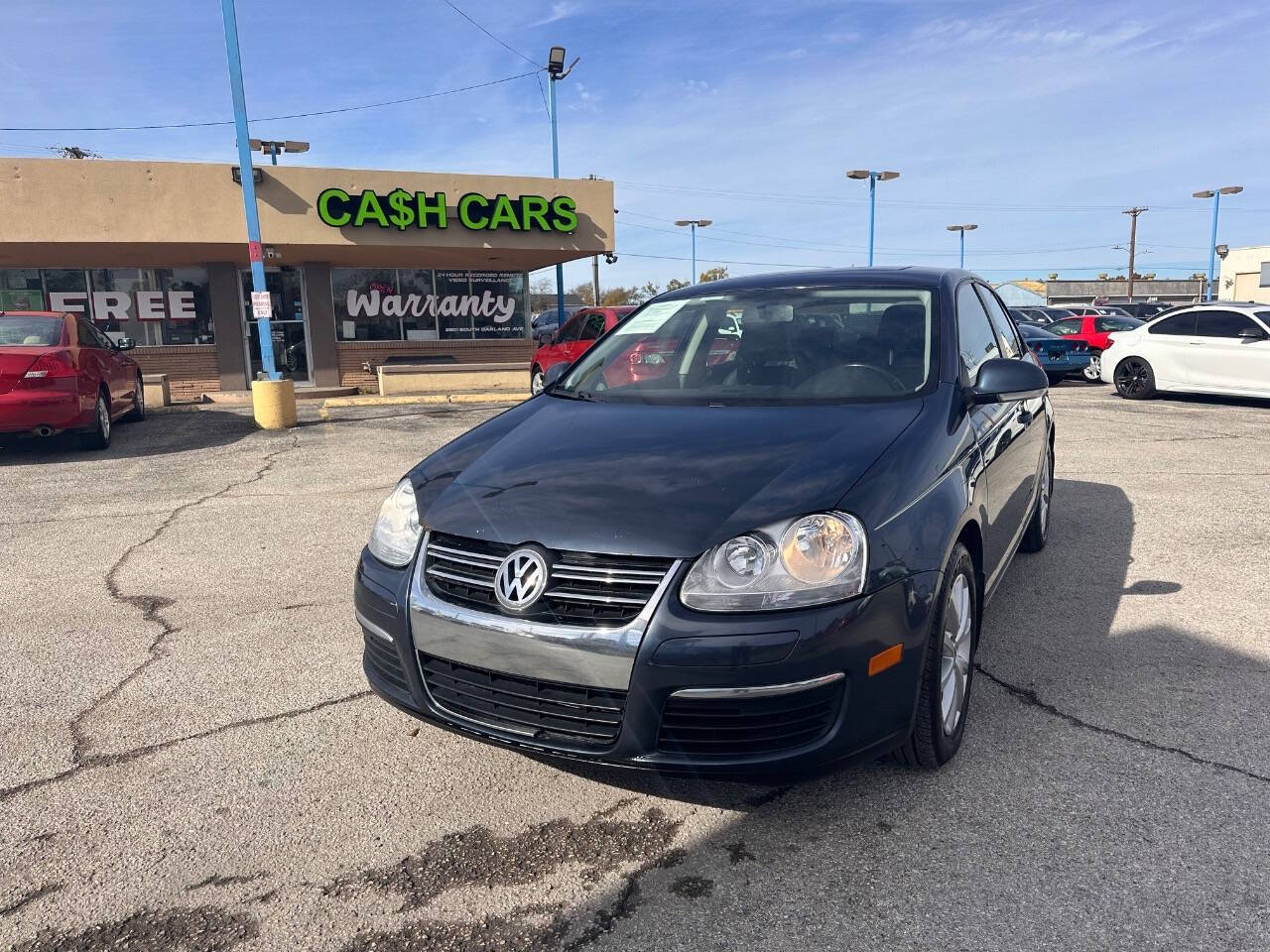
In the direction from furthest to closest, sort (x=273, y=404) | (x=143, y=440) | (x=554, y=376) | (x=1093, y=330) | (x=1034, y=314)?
1. (x=1034, y=314)
2. (x=1093, y=330)
3. (x=273, y=404)
4. (x=143, y=440)
5. (x=554, y=376)

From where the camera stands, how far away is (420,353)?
2022 centimetres

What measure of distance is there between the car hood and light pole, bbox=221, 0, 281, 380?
34.4ft

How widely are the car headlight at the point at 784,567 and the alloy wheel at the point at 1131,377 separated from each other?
14.4m

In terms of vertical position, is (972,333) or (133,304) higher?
(133,304)

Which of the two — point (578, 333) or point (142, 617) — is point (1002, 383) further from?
point (578, 333)

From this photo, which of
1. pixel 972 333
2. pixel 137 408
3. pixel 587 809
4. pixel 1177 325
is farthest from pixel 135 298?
pixel 587 809

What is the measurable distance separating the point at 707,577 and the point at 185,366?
19.0 meters

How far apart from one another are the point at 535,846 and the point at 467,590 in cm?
76

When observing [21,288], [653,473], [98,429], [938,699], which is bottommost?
[938,699]

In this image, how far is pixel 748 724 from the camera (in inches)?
95.7

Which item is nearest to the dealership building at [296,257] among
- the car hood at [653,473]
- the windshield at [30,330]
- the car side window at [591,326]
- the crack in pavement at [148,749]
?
the car side window at [591,326]

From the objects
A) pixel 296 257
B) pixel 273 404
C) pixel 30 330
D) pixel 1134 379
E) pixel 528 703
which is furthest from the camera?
pixel 296 257

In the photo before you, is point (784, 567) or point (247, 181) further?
point (247, 181)

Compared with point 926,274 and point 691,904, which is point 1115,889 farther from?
point 926,274
